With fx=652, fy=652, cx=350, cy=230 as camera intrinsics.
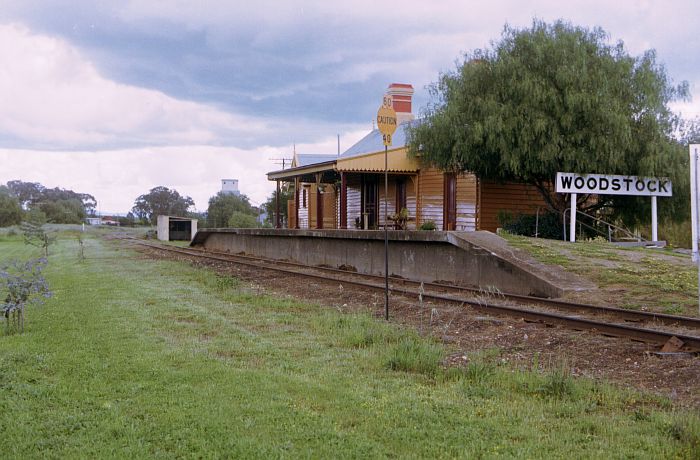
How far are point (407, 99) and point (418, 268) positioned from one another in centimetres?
1982

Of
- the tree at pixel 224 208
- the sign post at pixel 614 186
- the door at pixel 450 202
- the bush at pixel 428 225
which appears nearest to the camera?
the sign post at pixel 614 186

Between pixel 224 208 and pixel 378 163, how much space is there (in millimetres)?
81145

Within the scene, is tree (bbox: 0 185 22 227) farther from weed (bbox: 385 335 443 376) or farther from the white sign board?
weed (bbox: 385 335 443 376)

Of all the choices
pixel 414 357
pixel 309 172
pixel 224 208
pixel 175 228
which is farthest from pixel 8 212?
pixel 414 357

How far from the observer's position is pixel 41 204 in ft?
306

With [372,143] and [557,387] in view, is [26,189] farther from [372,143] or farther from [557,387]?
[557,387]

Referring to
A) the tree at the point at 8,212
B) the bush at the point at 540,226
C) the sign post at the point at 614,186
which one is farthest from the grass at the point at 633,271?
the tree at the point at 8,212

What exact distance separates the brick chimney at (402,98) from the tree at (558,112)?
1195cm

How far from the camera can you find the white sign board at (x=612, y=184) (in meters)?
19.2

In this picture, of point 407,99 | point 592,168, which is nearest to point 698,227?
point 592,168

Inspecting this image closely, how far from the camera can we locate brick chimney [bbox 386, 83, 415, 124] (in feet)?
110

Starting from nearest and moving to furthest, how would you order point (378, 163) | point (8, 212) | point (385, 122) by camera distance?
point (385, 122) → point (378, 163) → point (8, 212)

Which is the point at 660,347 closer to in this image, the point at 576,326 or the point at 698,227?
the point at 576,326

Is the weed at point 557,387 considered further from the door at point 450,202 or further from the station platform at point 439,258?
the door at point 450,202
